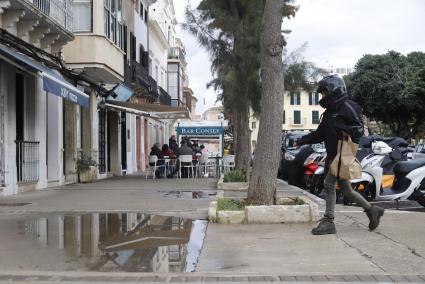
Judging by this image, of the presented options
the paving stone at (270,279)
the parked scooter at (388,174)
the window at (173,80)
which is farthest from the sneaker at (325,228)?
the window at (173,80)

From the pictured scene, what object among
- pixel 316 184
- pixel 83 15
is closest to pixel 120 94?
pixel 83 15

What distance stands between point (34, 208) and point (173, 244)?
4432 millimetres

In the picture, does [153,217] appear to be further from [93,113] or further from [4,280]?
[93,113]

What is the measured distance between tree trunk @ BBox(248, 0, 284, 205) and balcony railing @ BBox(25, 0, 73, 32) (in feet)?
22.6

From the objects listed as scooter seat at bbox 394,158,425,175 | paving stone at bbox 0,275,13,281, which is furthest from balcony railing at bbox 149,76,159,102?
paving stone at bbox 0,275,13,281

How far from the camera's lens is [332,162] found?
740cm

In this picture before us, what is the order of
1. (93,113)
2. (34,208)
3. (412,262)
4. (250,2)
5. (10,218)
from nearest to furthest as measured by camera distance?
1. (412,262)
2. (10,218)
3. (34,208)
4. (250,2)
5. (93,113)

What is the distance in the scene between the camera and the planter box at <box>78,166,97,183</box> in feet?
58.2

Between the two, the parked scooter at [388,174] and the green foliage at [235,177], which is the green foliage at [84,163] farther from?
the parked scooter at [388,174]

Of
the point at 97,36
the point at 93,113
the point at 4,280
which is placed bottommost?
the point at 4,280

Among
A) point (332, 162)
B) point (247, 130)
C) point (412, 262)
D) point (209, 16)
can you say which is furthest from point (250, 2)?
point (412, 262)

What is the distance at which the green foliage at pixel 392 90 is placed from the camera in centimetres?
4651

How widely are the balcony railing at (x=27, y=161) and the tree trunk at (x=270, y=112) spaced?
705cm

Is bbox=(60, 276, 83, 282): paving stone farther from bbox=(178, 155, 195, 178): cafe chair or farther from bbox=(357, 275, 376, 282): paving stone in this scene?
bbox=(178, 155, 195, 178): cafe chair
